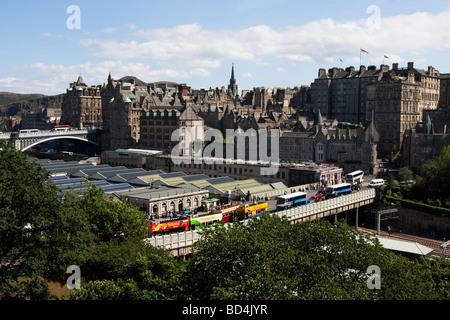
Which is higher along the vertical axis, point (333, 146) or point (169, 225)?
point (333, 146)

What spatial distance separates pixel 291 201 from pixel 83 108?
4620 inches

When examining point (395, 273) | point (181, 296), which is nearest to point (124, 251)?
point (181, 296)

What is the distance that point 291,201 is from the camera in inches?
2621

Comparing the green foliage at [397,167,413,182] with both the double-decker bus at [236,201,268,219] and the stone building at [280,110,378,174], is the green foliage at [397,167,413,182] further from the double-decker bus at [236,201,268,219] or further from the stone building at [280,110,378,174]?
the double-decker bus at [236,201,268,219]

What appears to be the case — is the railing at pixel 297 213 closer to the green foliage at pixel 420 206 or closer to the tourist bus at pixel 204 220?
the green foliage at pixel 420 206

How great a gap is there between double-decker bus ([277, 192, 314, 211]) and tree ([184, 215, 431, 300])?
32.6 m

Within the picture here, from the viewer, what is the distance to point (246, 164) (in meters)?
92.7

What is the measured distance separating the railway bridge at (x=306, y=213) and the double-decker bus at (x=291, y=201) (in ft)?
7.03

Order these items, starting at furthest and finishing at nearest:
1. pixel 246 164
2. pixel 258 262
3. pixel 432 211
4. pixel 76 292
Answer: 1. pixel 246 164
2. pixel 432 211
3. pixel 76 292
4. pixel 258 262

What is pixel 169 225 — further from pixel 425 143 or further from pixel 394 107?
pixel 394 107

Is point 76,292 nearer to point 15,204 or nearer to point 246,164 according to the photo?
point 15,204

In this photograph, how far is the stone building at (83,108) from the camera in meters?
168

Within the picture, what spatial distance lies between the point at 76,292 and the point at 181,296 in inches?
312

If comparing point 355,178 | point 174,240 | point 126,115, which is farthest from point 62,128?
point 174,240
